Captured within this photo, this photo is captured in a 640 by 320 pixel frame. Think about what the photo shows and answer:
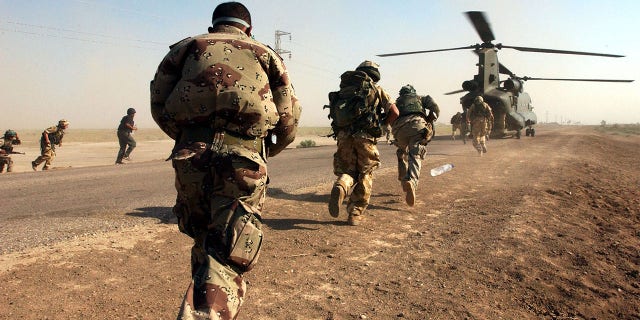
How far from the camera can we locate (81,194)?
7172 mm

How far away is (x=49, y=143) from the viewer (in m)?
12.6

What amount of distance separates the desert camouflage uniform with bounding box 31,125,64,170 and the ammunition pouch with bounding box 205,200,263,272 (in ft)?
41.9

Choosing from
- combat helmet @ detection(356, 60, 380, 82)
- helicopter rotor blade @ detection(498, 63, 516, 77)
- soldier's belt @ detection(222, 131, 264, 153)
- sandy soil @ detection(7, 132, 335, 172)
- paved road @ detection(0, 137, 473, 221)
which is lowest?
sandy soil @ detection(7, 132, 335, 172)

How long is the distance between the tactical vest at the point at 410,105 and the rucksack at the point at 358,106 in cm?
155

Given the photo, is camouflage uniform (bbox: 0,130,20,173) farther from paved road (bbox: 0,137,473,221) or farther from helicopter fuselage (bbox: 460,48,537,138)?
helicopter fuselage (bbox: 460,48,537,138)

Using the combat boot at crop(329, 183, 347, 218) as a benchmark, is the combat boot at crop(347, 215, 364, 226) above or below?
below

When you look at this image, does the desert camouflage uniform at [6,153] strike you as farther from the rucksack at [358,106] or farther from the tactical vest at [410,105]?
the tactical vest at [410,105]

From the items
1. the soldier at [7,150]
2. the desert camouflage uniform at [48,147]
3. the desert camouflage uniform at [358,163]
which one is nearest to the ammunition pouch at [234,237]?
the desert camouflage uniform at [358,163]

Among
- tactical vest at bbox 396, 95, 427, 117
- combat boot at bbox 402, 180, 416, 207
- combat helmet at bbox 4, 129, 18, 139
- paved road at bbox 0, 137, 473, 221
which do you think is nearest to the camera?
combat boot at bbox 402, 180, 416, 207

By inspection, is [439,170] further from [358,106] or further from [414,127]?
[358,106]

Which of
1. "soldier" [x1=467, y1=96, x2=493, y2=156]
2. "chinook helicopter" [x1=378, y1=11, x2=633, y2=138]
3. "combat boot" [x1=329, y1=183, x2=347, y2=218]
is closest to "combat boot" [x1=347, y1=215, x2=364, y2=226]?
"combat boot" [x1=329, y1=183, x2=347, y2=218]

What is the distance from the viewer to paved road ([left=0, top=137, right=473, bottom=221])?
19.7 ft

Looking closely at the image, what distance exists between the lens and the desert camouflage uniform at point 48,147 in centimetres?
1252


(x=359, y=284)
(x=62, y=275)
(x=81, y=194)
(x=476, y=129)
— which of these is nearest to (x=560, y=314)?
(x=359, y=284)
